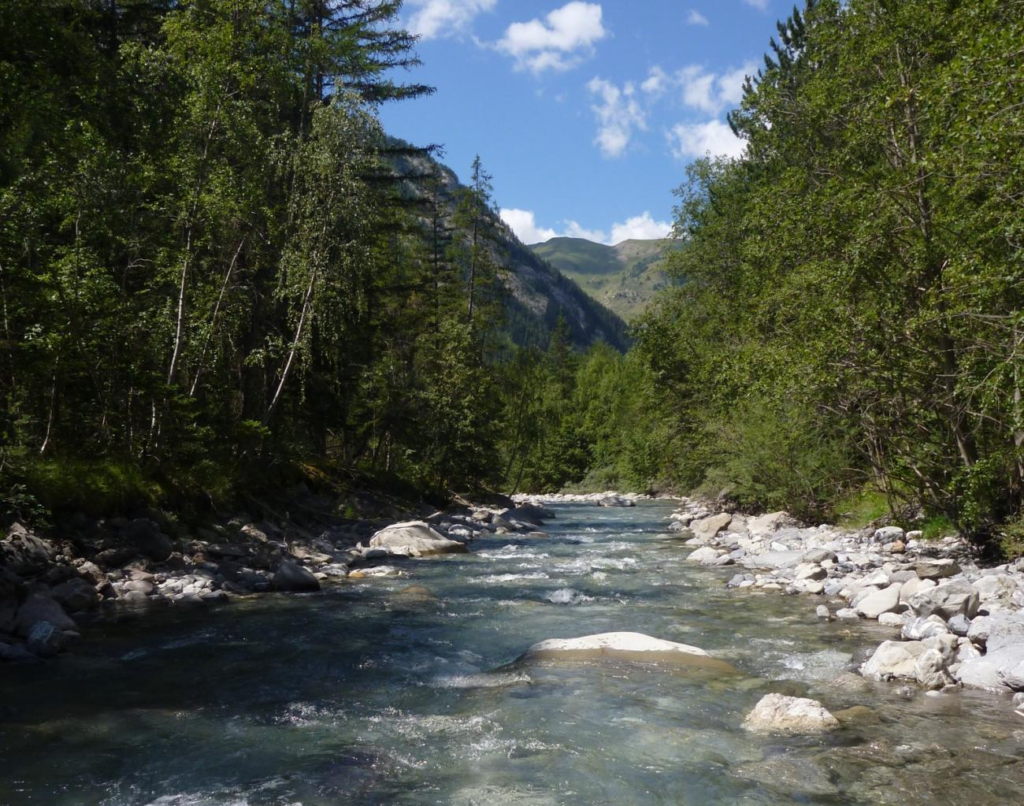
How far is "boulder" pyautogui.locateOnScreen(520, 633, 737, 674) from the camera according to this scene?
827 cm

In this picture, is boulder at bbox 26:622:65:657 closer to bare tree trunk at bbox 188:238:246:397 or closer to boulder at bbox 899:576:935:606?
bare tree trunk at bbox 188:238:246:397

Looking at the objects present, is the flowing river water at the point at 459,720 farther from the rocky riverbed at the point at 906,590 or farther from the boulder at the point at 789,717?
the rocky riverbed at the point at 906,590

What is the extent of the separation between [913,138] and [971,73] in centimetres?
444

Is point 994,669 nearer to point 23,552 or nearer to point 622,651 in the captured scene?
point 622,651

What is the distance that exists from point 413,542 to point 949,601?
1172 centimetres

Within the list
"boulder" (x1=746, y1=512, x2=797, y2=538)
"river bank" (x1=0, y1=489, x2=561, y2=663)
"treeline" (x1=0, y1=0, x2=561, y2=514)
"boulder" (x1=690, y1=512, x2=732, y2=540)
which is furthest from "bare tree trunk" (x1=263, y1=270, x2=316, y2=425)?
"boulder" (x1=746, y1=512, x2=797, y2=538)

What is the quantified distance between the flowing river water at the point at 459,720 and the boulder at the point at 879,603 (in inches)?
25.8

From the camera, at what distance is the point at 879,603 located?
1020 cm

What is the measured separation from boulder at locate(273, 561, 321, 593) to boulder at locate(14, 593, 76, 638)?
352 centimetres

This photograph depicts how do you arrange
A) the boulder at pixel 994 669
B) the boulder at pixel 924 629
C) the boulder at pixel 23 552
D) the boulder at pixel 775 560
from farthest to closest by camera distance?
1. the boulder at pixel 775 560
2. the boulder at pixel 23 552
3. the boulder at pixel 924 629
4. the boulder at pixel 994 669

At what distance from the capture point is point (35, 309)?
11.1 m

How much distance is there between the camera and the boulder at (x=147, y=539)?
40.6ft

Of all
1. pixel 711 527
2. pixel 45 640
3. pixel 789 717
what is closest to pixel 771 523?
pixel 711 527

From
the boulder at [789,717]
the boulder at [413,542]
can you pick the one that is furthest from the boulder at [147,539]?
the boulder at [789,717]
